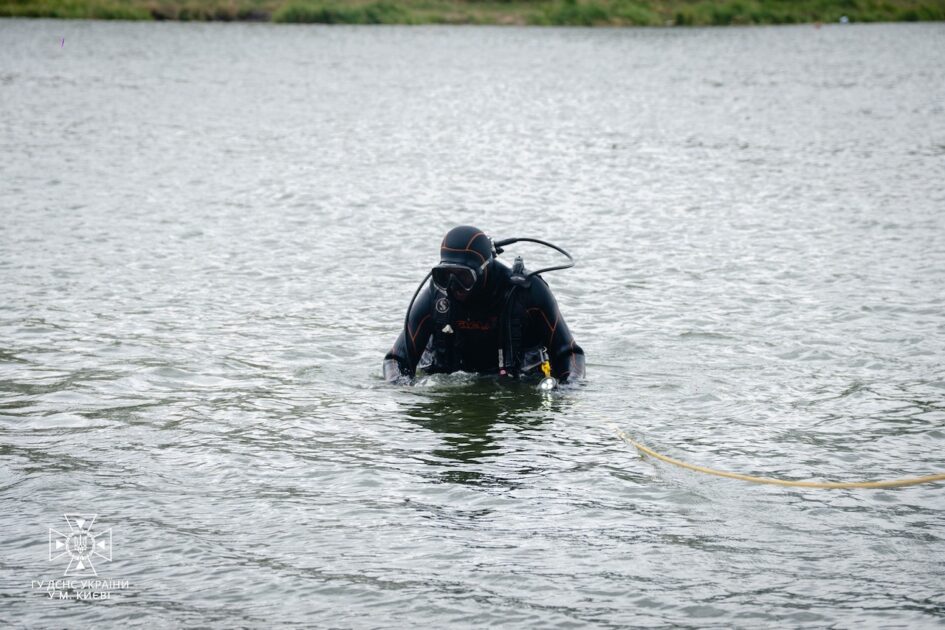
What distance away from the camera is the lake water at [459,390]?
6359mm

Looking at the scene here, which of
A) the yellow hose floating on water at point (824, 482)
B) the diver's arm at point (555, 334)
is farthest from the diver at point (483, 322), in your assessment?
the yellow hose floating on water at point (824, 482)

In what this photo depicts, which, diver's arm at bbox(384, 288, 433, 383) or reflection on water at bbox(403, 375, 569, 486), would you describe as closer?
reflection on water at bbox(403, 375, 569, 486)

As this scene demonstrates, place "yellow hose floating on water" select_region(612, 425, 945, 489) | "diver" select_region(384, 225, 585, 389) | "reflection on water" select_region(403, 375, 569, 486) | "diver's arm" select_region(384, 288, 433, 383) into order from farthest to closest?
"diver's arm" select_region(384, 288, 433, 383), "diver" select_region(384, 225, 585, 389), "reflection on water" select_region(403, 375, 569, 486), "yellow hose floating on water" select_region(612, 425, 945, 489)

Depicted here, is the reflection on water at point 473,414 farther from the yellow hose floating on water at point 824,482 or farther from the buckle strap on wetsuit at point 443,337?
the yellow hose floating on water at point 824,482

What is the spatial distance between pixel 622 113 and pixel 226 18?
102 ft

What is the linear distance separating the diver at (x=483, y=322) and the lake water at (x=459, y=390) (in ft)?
0.78

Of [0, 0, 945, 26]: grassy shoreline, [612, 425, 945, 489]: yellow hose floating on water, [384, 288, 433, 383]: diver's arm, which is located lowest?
[612, 425, 945, 489]: yellow hose floating on water

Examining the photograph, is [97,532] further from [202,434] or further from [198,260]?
[198,260]

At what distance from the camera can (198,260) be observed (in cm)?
1513

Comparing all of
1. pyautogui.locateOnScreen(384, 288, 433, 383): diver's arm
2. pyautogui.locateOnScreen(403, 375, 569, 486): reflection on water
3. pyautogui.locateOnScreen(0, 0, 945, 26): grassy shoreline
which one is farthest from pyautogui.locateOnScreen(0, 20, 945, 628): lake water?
pyautogui.locateOnScreen(0, 0, 945, 26): grassy shoreline

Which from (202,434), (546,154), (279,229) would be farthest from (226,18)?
(202,434)

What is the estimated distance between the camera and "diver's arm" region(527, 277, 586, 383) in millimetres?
9047

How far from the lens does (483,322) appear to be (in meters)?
9.15

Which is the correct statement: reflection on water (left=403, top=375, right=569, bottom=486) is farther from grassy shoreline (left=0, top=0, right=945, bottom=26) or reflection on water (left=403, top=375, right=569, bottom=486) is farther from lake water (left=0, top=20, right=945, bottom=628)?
grassy shoreline (left=0, top=0, right=945, bottom=26)
